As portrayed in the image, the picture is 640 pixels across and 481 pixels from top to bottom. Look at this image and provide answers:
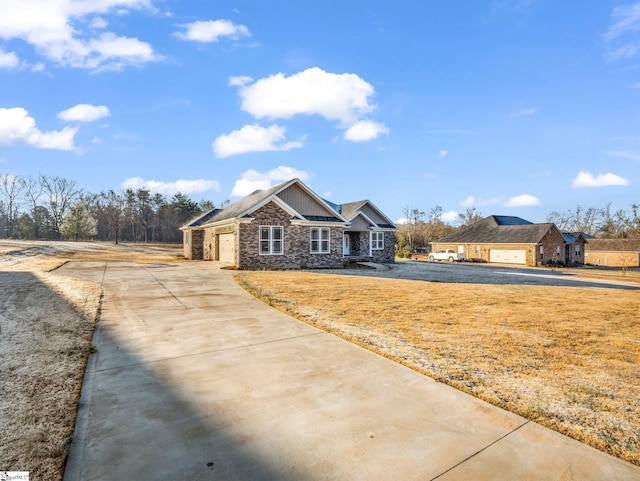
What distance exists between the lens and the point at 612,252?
51.8 metres

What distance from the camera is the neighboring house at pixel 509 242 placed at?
3869 centimetres

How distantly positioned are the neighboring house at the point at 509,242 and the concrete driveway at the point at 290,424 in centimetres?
4038

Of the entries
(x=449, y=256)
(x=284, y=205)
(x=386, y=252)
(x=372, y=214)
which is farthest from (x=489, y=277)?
(x=449, y=256)

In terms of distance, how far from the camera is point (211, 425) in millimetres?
3227

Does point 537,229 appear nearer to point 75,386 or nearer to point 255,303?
point 255,303

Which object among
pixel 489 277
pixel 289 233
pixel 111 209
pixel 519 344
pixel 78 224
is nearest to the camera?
pixel 519 344

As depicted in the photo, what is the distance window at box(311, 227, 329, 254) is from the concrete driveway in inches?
654

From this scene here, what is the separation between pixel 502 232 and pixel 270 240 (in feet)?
111

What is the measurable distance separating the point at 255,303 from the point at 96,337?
391 centimetres

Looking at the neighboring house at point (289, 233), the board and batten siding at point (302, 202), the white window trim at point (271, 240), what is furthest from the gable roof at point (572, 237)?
the white window trim at point (271, 240)

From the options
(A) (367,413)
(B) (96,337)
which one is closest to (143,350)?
(B) (96,337)

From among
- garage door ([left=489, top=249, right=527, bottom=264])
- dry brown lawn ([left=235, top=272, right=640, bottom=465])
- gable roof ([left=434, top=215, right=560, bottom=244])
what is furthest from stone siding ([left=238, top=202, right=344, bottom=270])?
gable roof ([left=434, top=215, right=560, bottom=244])

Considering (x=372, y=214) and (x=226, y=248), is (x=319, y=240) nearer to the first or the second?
(x=226, y=248)

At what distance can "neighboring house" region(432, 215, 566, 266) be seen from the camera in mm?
38688
